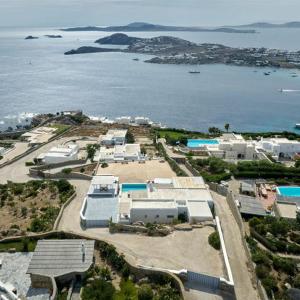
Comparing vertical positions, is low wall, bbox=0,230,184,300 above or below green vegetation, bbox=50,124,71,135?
above

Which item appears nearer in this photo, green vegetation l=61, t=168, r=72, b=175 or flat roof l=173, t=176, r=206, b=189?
flat roof l=173, t=176, r=206, b=189

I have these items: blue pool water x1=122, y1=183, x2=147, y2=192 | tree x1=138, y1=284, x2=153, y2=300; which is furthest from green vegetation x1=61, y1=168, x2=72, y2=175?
tree x1=138, y1=284, x2=153, y2=300

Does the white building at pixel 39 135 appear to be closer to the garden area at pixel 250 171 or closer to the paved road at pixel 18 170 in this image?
the paved road at pixel 18 170

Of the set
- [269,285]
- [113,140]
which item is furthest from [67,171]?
[269,285]

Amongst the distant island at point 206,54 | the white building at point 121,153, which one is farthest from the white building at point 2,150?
the distant island at point 206,54

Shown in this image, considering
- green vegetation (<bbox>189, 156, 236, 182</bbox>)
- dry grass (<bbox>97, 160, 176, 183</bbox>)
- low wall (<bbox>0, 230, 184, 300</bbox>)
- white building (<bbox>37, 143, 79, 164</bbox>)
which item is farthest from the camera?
white building (<bbox>37, 143, 79, 164</bbox>)

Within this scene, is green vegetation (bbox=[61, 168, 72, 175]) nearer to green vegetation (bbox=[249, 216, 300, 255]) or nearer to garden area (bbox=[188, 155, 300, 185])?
garden area (bbox=[188, 155, 300, 185])

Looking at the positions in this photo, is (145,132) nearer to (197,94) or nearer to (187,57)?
(197,94)
